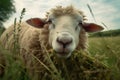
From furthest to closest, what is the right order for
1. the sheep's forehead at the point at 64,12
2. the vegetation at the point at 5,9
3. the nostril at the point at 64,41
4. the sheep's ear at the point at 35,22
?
the vegetation at the point at 5,9, the sheep's ear at the point at 35,22, the sheep's forehead at the point at 64,12, the nostril at the point at 64,41

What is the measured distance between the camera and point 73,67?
4.43 metres

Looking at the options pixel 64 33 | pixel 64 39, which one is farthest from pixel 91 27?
pixel 64 39

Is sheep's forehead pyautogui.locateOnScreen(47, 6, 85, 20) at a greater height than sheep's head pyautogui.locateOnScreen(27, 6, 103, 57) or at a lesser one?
greater

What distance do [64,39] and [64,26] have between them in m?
0.64

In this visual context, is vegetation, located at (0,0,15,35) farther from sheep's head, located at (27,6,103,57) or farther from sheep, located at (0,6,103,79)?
sheep's head, located at (27,6,103,57)

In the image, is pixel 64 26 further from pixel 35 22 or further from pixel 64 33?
pixel 35 22

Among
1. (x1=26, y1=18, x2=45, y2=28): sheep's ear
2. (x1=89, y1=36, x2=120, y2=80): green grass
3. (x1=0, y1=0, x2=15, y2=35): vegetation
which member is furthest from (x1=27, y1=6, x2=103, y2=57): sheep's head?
(x1=0, y1=0, x2=15, y2=35): vegetation

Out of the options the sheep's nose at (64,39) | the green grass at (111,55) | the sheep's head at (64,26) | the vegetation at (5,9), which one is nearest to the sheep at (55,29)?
the sheep's head at (64,26)

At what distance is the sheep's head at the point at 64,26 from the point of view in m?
3.79

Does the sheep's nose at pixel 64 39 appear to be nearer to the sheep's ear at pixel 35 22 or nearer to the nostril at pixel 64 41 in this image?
the nostril at pixel 64 41

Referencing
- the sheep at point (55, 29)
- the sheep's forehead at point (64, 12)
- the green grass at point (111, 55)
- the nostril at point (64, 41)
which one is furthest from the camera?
the sheep's forehead at point (64, 12)

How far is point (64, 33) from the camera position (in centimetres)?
387

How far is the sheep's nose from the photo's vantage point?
3.68 meters

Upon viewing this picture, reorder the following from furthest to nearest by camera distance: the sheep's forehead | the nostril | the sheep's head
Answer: the sheep's forehead, the sheep's head, the nostril
